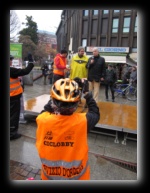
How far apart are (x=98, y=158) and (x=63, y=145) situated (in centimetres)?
214

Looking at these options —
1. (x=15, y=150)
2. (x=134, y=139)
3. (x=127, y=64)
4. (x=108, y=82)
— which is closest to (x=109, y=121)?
(x=134, y=139)

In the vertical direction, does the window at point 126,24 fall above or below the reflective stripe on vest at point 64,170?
above

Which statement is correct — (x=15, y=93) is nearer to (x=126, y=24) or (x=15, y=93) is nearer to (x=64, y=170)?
(x=64, y=170)

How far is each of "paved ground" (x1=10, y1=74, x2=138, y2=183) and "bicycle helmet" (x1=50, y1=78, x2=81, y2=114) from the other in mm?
1837

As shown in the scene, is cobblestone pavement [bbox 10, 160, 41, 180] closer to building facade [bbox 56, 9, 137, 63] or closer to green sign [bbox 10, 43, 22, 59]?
Answer: green sign [bbox 10, 43, 22, 59]

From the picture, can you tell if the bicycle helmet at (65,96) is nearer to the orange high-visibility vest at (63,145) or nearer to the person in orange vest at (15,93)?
the orange high-visibility vest at (63,145)

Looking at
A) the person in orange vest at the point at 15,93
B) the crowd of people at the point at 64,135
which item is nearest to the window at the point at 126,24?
the person in orange vest at the point at 15,93

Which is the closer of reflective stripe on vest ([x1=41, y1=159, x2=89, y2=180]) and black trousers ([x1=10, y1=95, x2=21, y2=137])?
reflective stripe on vest ([x1=41, y1=159, x2=89, y2=180])

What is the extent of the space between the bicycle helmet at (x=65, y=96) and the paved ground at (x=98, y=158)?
1837 millimetres

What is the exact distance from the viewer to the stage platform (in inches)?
170

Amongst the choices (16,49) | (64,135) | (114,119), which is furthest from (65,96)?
(16,49)

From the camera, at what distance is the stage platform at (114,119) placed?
4328 millimetres

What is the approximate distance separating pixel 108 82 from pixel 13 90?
643 cm

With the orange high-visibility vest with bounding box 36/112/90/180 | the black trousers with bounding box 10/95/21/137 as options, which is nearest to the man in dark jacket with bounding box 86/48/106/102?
the black trousers with bounding box 10/95/21/137
